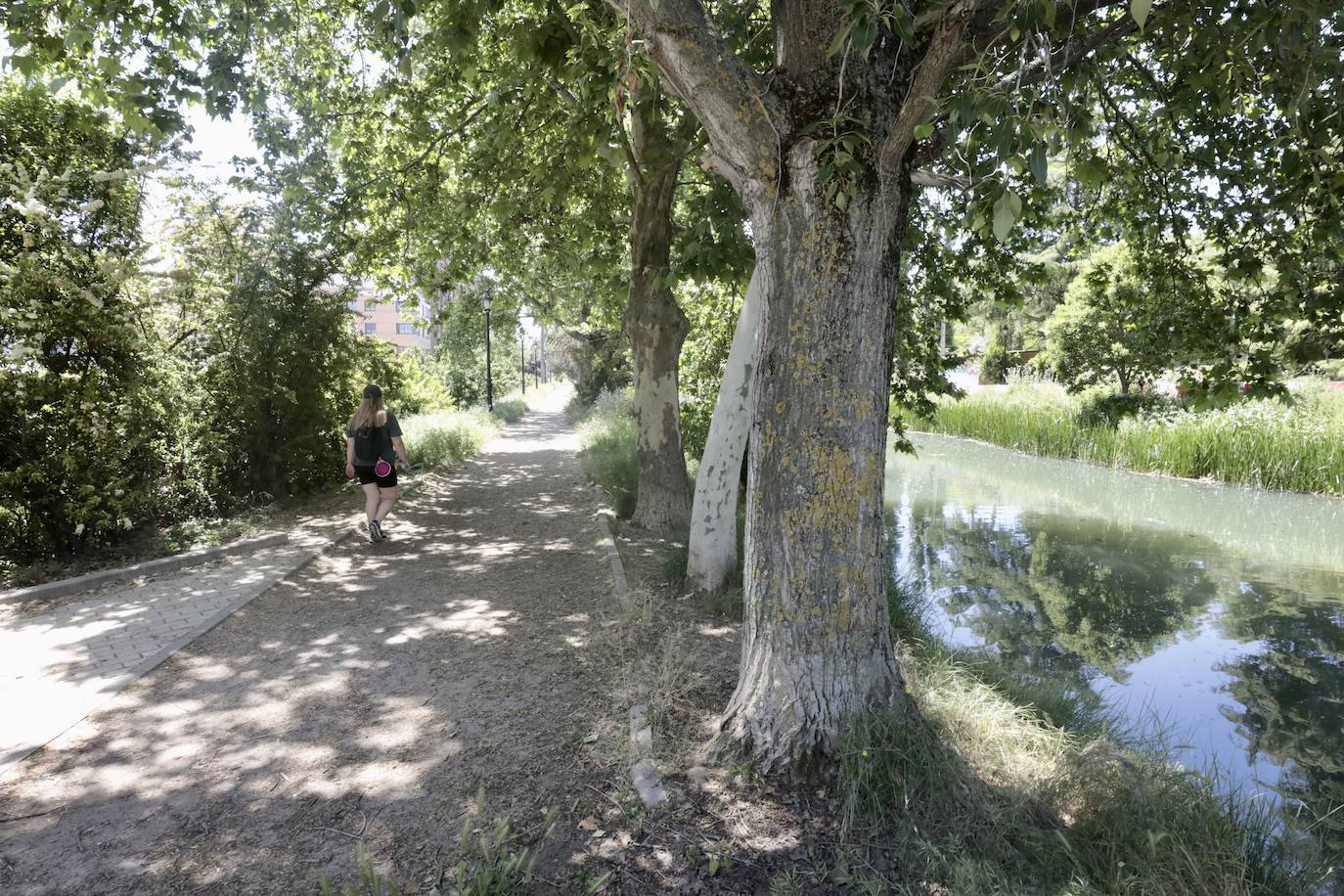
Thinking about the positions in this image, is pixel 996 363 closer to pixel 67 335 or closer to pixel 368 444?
pixel 368 444

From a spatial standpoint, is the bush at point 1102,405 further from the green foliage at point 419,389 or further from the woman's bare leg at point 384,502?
the woman's bare leg at point 384,502

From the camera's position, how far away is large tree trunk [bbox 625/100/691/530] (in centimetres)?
879

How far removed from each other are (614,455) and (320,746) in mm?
9243

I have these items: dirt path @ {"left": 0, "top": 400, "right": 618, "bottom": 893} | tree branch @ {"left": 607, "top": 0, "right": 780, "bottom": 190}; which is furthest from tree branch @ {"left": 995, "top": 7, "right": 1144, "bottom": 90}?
dirt path @ {"left": 0, "top": 400, "right": 618, "bottom": 893}

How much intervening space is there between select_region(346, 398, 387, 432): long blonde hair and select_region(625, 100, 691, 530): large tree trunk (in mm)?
2909

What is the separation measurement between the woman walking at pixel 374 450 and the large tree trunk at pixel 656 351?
2.82m

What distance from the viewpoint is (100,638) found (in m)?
5.55

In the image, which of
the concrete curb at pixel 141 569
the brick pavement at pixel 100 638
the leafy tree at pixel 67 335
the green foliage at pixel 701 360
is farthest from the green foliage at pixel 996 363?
the leafy tree at pixel 67 335

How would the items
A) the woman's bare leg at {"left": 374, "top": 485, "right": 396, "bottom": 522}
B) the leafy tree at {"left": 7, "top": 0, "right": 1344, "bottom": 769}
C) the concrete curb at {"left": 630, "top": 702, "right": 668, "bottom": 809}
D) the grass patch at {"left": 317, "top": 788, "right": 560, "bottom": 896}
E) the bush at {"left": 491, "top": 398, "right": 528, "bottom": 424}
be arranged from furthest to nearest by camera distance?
the bush at {"left": 491, "top": 398, "right": 528, "bottom": 424} → the woman's bare leg at {"left": 374, "top": 485, "right": 396, "bottom": 522} → the concrete curb at {"left": 630, "top": 702, "right": 668, "bottom": 809} → the leafy tree at {"left": 7, "top": 0, "right": 1344, "bottom": 769} → the grass patch at {"left": 317, "top": 788, "right": 560, "bottom": 896}

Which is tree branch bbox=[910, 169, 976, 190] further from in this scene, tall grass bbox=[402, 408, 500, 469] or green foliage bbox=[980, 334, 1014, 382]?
green foliage bbox=[980, 334, 1014, 382]

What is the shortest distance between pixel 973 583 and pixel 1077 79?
22.9 feet

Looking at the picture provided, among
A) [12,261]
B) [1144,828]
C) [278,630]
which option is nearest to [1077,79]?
[1144,828]

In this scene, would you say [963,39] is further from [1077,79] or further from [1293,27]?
[1293,27]

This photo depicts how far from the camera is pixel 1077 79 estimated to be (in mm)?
3410
